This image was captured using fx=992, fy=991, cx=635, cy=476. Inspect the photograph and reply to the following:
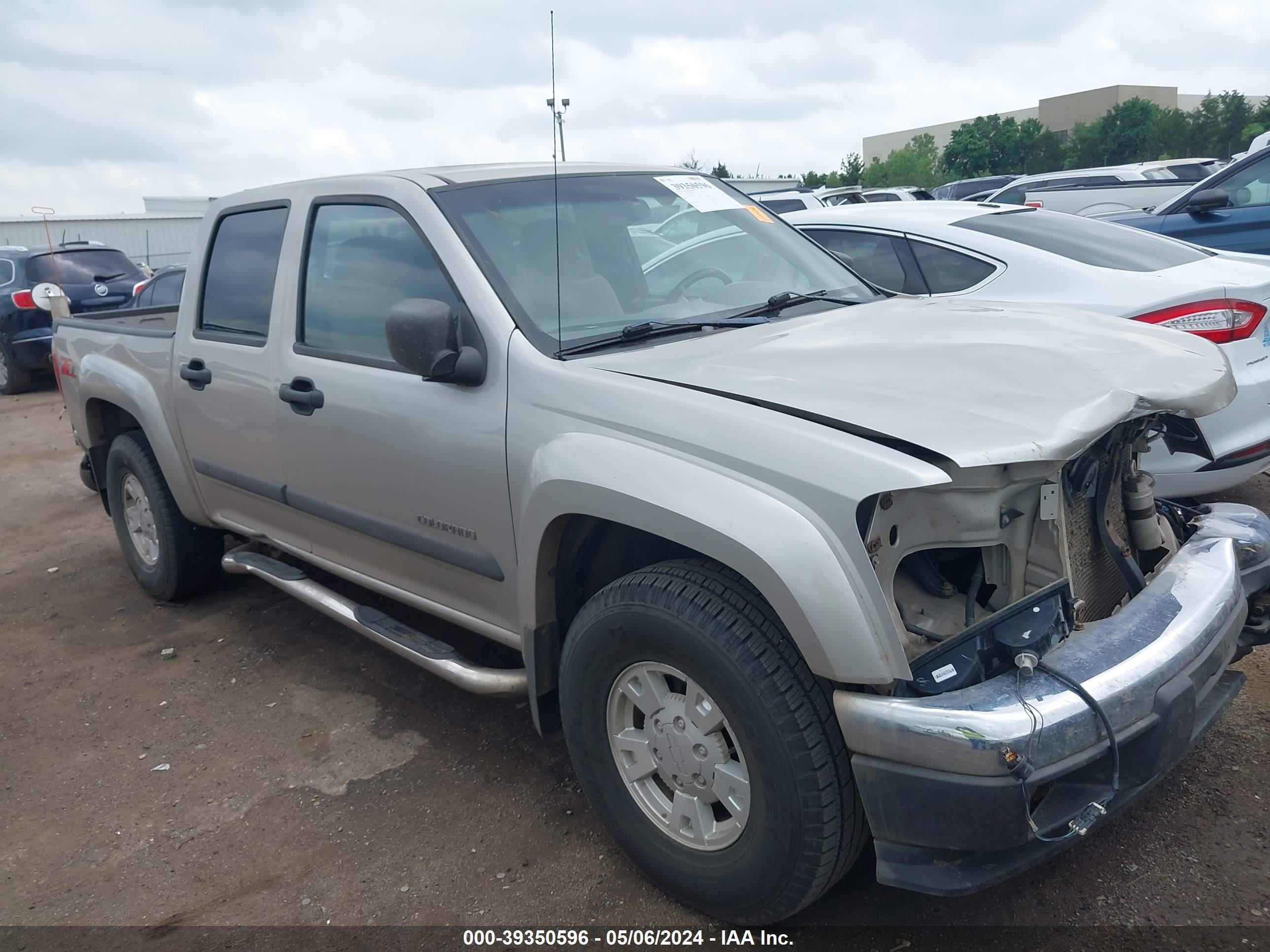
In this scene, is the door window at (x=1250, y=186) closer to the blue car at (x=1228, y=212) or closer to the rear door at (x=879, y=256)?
the blue car at (x=1228, y=212)

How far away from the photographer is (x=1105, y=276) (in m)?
4.42

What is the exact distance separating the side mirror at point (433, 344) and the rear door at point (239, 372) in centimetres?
112

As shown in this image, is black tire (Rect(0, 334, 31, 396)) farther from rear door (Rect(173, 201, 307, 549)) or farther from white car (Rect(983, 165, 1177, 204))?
white car (Rect(983, 165, 1177, 204))

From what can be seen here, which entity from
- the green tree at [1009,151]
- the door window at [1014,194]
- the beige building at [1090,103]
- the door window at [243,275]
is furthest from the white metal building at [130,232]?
the beige building at [1090,103]

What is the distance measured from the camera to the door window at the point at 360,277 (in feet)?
10.4

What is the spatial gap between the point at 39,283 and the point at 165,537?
9490 millimetres

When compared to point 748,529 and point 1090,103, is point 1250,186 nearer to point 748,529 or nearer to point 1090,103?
point 748,529

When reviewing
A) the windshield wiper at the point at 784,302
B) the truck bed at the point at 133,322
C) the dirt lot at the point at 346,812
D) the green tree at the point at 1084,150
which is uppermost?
the green tree at the point at 1084,150

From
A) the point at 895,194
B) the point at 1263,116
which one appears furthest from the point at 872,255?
the point at 1263,116

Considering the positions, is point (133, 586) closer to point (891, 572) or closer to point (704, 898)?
point (704, 898)

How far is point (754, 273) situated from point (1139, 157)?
5101 centimetres

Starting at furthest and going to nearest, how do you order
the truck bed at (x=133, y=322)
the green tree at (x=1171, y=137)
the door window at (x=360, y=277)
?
the green tree at (x=1171, y=137) < the truck bed at (x=133, y=322) < the door window at (x=360, y=277)

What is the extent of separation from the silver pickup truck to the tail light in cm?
136

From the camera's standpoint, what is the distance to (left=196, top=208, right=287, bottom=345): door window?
3861 millimetres
